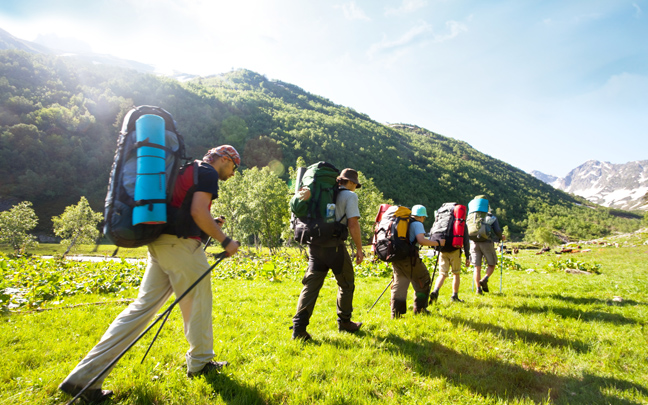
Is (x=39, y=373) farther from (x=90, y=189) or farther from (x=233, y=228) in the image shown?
(x=90, y=189)

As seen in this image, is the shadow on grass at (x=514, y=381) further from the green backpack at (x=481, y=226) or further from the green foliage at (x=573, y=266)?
the green foliage at (x=573, y=266)

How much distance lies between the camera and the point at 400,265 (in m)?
5.81

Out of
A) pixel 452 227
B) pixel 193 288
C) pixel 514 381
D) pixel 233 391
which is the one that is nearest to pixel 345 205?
pixel 193 288

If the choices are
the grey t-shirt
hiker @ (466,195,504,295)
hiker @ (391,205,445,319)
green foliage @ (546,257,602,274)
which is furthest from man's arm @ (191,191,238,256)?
green foliage @ (546,257,602,274)

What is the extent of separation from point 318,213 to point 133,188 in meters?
2.54

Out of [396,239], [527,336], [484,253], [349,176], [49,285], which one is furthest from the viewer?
[484,253]

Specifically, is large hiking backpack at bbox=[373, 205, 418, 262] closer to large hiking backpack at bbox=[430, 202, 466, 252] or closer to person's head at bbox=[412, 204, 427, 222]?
person's head at bbox=[412, 204, 427, 222]

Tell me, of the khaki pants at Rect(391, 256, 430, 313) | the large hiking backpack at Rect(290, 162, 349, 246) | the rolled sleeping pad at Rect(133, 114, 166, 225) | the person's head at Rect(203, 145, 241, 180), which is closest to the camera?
the rolled sleeping pad at Rect(133, 114, 166, 225)

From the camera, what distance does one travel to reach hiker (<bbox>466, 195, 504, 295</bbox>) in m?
8.12

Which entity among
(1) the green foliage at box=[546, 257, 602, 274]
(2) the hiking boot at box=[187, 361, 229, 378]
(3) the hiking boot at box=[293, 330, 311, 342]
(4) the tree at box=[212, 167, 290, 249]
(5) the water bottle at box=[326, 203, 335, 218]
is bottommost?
(4) the tree at box=[212, 167, 290, 249]

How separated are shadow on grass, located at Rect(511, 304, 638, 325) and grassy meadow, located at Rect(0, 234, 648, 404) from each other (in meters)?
0.04

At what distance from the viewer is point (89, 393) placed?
2928 millimetres

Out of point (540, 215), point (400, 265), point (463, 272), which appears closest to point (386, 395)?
point (400, 265)

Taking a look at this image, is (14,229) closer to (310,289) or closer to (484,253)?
(310,289)
